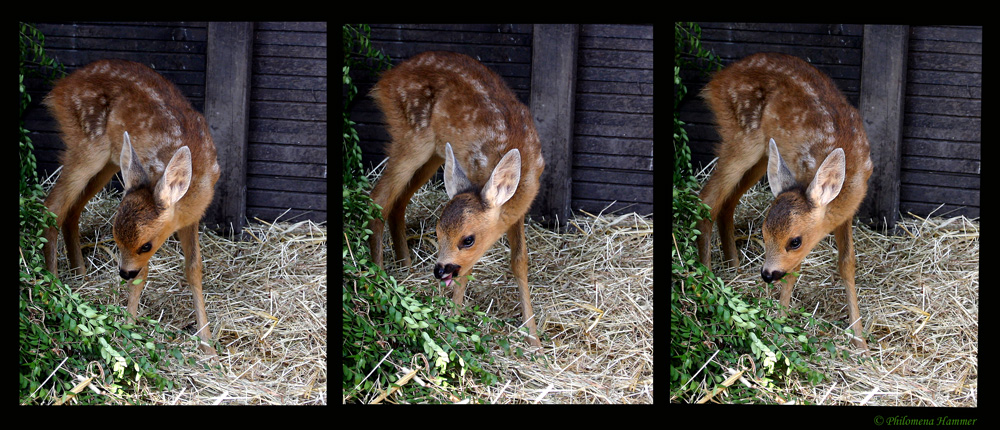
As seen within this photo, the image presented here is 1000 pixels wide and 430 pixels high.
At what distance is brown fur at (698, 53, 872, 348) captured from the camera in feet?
11.3

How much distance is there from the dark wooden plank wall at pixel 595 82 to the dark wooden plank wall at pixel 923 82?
0.22m

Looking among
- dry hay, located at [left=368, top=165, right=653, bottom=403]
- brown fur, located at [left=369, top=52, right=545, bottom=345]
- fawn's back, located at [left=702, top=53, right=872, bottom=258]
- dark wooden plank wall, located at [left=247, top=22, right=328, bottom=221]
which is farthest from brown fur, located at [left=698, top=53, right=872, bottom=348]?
dark wooden plank wall, located at [left=247, top=22, right=328, bottom=221]

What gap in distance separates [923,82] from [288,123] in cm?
281

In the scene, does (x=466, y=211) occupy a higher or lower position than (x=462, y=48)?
Result: lower

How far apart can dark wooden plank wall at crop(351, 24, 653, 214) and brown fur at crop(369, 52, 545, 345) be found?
0.19 feet

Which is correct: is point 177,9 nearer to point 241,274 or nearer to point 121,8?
point 121,8

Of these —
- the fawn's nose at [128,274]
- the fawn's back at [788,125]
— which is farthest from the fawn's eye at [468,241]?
the fawn's nose at [128,274]

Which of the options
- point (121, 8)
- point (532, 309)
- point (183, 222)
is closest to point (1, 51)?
point (121, 8)

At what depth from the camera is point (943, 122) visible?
11.6ft

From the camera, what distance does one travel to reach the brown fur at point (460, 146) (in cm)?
347

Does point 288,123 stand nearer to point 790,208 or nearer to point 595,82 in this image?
point 595,82

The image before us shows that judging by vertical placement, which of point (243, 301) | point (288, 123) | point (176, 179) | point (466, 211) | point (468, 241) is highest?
point (288, 123)

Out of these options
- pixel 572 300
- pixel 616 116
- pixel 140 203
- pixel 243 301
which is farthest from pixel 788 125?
pixel 140 203

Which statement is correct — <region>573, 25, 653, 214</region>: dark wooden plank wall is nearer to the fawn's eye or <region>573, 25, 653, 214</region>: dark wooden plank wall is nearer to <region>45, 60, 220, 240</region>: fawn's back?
the fawn's eye
